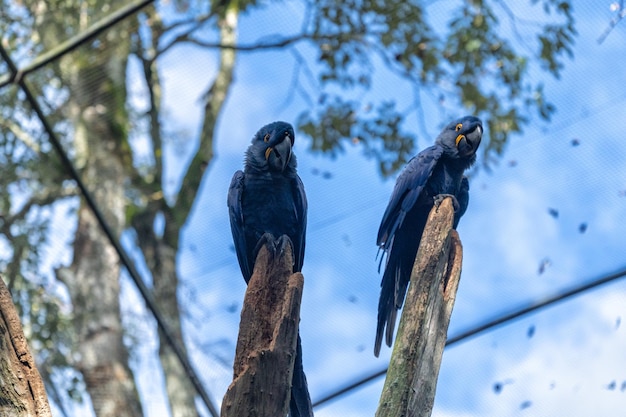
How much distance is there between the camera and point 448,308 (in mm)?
3186

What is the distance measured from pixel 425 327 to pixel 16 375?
4.61 feet

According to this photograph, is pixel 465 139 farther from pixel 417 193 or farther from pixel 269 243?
pixel 269 243

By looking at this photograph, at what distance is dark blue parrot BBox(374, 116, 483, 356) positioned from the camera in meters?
4.28

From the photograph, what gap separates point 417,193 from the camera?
14.3 feet

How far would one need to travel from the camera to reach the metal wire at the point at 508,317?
219 inches

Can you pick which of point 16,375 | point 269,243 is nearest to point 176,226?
point 269,243

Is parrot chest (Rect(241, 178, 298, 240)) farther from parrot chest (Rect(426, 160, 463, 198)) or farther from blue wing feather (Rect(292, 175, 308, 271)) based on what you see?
parrot chest (Rect(426, 160, 463, 198))

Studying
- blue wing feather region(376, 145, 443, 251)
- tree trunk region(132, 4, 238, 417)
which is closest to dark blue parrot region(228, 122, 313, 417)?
blue wing feather region(376, 145, 443, 251)

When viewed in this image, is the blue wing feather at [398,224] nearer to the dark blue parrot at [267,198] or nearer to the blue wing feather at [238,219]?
the dark blue parrot at [267,198]

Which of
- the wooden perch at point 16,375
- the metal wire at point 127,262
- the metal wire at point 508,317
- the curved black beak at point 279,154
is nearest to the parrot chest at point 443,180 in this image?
the curved black beak at point 279,154

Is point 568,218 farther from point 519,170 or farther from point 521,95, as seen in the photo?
point 521,95

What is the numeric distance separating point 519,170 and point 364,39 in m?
2.74

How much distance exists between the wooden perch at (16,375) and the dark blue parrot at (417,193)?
1.87 meters

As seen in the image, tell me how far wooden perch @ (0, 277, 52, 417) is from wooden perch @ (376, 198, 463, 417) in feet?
3.80
